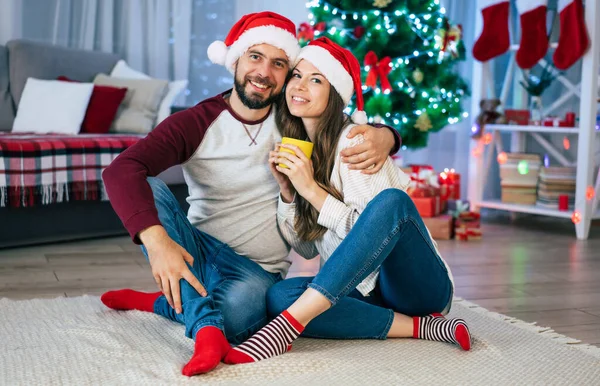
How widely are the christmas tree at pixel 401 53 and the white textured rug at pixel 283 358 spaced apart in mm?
2115

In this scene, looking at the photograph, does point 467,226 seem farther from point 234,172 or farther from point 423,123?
point 234,172

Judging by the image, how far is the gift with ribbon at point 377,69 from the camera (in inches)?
153

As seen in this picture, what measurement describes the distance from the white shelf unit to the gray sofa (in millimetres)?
1669

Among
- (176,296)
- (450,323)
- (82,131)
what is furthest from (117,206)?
(82,131)

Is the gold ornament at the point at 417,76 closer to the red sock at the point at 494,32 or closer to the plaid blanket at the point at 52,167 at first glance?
the red sock at the point at 494,32

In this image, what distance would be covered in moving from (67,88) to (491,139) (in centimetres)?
229

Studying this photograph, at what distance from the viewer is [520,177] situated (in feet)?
13.4

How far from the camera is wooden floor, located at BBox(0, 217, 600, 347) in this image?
230 centimetres

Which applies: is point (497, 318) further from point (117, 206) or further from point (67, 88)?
point (67, 88)

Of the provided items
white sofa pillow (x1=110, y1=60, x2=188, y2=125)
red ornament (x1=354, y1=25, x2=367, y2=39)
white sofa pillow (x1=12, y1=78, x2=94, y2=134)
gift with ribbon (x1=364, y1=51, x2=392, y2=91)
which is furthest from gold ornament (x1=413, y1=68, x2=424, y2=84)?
white sofa pillow (x1=12, y1=78, x2=94, y2=134)

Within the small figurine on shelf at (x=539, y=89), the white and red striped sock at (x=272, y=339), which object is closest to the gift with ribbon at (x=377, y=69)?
the small figurine on shelf at (x=539, y=89)

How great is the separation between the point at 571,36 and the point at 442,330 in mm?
2322

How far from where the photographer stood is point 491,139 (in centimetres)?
429

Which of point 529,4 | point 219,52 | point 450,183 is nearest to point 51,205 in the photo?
point 219,52
